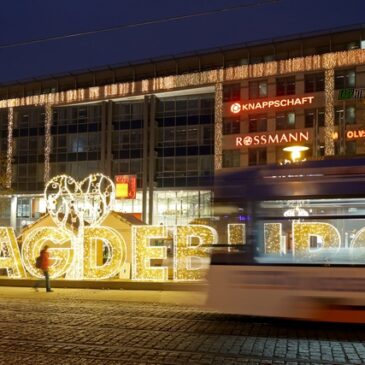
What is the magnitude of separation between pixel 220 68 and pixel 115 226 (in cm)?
3425

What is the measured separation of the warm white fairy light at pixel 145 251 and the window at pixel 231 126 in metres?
35.9

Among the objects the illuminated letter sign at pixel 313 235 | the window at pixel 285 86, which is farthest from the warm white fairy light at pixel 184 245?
the window at pixel 285 86

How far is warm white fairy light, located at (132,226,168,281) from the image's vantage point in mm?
23141

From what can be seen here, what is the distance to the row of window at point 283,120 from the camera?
5404 cm

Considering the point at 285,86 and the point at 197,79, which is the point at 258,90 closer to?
the point at 285,86

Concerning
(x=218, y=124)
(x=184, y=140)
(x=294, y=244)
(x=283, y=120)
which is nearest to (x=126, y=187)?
(x=184, y=140)

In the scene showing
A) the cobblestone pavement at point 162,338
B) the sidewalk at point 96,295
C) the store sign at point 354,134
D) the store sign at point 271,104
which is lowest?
the sidewalk at point 96,295

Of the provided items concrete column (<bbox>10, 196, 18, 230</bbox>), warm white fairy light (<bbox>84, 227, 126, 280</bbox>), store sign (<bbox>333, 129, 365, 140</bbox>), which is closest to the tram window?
warm white fairy light (<bbox>84, 227, 126, 280</bbox>)

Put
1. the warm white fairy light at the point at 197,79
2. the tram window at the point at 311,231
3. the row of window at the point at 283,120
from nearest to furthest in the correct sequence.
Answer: the tram window at the point at 311,231
the row of window at the point at 283,120
the warm white fairy light at the point at 197,79

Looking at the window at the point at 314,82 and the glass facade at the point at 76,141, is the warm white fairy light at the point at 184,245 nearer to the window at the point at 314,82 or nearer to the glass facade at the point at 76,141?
the window at the point at 314,82

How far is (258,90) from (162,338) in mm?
47924

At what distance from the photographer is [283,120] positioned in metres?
56.8

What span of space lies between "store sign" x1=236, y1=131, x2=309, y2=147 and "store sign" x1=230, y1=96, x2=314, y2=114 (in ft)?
7.69

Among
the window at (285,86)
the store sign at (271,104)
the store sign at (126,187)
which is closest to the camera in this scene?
the store sign at (271,104)
